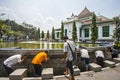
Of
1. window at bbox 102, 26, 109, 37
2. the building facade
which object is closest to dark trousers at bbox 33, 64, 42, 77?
the building facade

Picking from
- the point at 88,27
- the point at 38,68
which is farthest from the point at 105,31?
the point at 38,68

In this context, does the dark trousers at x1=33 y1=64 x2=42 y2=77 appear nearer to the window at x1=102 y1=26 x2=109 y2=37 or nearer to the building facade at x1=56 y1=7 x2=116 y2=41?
the building facade at x1=56 y1=7 x2=116 y2=41

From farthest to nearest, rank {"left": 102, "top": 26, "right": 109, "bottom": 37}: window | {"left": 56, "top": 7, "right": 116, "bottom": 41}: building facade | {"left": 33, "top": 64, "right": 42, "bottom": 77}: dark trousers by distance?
{"left": 102, "top": 26, "right": 109, "bottom": 37}: window < {"left": 56, "top": 7, "right": 116, "bottom": 41}: building facade < {"left": 33, "top": 64, "right": 42, "bottom": 77}: dark trousers

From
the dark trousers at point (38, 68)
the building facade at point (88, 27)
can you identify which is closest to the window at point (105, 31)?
the building facade at point (88, 27)

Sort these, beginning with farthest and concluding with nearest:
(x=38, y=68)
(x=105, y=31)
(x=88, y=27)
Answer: (x=88, y=27)
(x=105, y=31)
(x=38, y=68)

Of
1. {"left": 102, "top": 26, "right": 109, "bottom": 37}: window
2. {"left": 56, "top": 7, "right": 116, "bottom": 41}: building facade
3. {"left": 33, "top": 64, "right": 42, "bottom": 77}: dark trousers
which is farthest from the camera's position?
{"left": 102, "top": 26, "right": 109, "bottom": 37}: window

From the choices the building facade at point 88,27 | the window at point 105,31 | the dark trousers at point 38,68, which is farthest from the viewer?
the window at point 105,31

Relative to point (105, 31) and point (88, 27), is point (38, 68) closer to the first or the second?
point (105, 31)

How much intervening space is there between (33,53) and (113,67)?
5.00 m

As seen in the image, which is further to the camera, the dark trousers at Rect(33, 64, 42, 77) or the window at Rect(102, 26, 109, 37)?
the window at Rect(102, 26, 109, 37)

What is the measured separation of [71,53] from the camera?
22.6ft

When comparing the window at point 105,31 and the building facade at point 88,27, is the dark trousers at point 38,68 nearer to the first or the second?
the building facade at point 88,27

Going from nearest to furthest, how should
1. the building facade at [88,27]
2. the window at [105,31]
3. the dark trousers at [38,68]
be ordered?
the dark trousers at [38,68] < the building facade at [88,27] < the window at [105,31]

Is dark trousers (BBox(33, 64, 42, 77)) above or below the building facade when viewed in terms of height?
below
